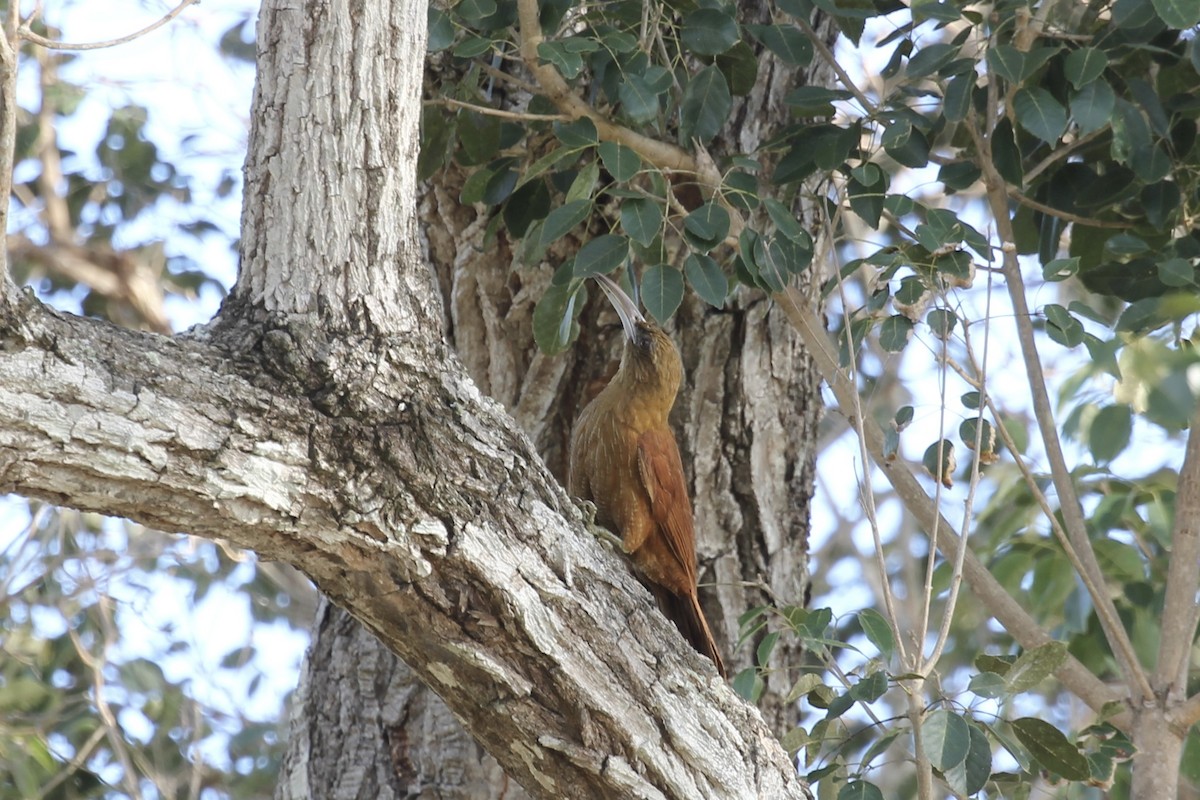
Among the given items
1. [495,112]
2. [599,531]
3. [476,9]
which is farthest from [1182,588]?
[476,9]

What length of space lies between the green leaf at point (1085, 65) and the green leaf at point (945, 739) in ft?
4.04

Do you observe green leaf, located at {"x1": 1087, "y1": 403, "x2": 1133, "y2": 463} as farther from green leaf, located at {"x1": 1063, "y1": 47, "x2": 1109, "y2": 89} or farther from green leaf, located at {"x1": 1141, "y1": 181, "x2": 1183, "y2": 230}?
green leaf, located at {"x1": 1063, "y1": 47, "x2": 1109, "y2": 89}

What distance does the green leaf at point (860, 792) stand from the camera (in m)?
2.17

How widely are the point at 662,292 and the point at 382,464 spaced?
2.77 feet

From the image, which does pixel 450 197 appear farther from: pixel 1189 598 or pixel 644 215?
pixel 1189 598

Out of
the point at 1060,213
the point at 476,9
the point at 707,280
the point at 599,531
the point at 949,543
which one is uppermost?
the point at 1060,213

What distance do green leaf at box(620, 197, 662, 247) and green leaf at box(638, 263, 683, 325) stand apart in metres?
0.08

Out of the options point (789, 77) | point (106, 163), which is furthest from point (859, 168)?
point (106, 163)

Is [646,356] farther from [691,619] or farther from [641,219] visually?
[641,219]

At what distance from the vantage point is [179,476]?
162 cm

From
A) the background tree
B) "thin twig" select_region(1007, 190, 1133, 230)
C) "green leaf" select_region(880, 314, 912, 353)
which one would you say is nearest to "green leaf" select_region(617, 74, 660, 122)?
the background tree

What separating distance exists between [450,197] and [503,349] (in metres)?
0.41

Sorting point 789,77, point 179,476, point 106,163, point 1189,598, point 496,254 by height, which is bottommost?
point 179,476

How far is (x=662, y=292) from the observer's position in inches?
96.0
